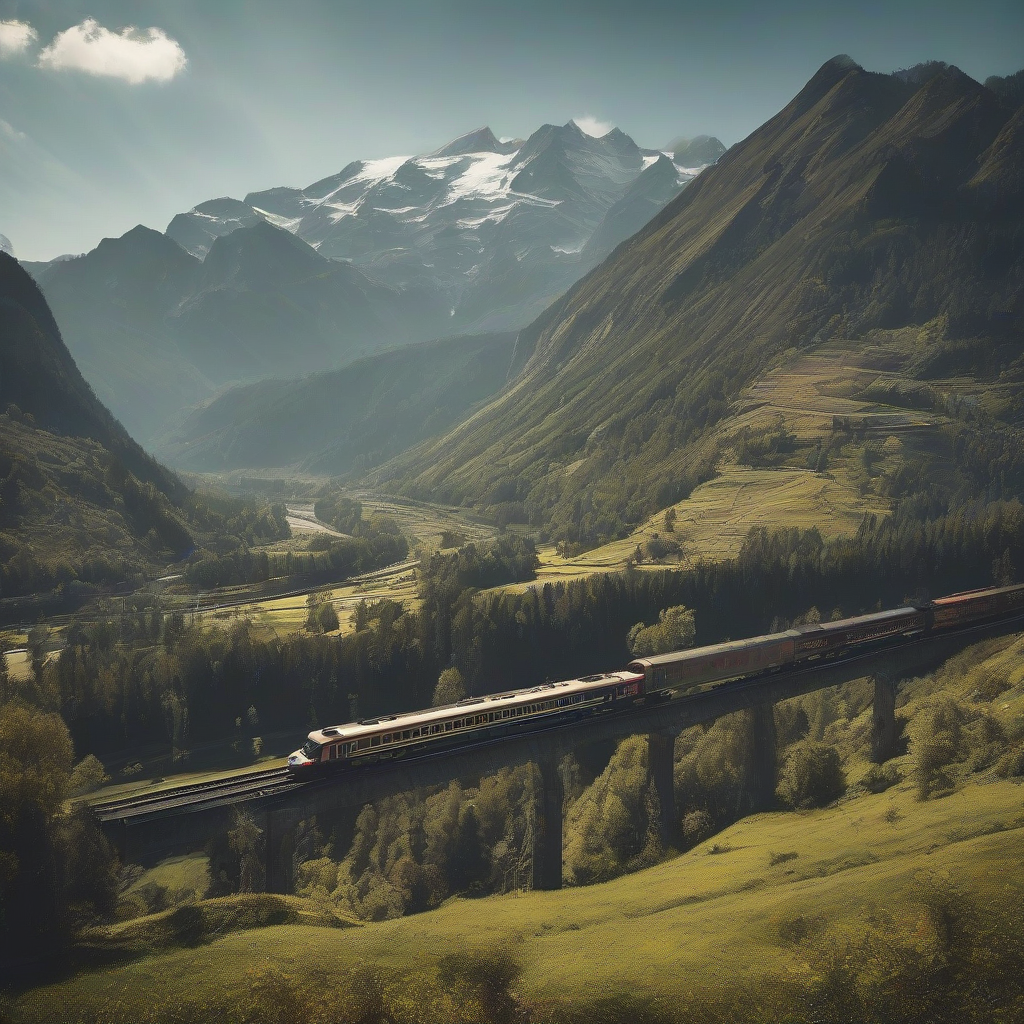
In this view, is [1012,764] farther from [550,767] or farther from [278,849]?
[278,849]

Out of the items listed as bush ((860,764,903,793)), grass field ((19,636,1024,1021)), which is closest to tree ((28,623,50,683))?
grass field ((19,636,1024,1021))

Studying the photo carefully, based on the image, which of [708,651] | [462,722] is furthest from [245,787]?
[708,651]

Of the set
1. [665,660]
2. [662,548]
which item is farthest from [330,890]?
[662,548]

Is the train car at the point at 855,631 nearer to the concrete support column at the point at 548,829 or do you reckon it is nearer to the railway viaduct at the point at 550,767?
the railway viaduct at the point at 550,767

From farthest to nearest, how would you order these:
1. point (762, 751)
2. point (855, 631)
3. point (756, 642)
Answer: point (855, 631) → point (762, 751) → point (756, 642)

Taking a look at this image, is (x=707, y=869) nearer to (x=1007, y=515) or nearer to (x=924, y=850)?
(x=924, y=850)
